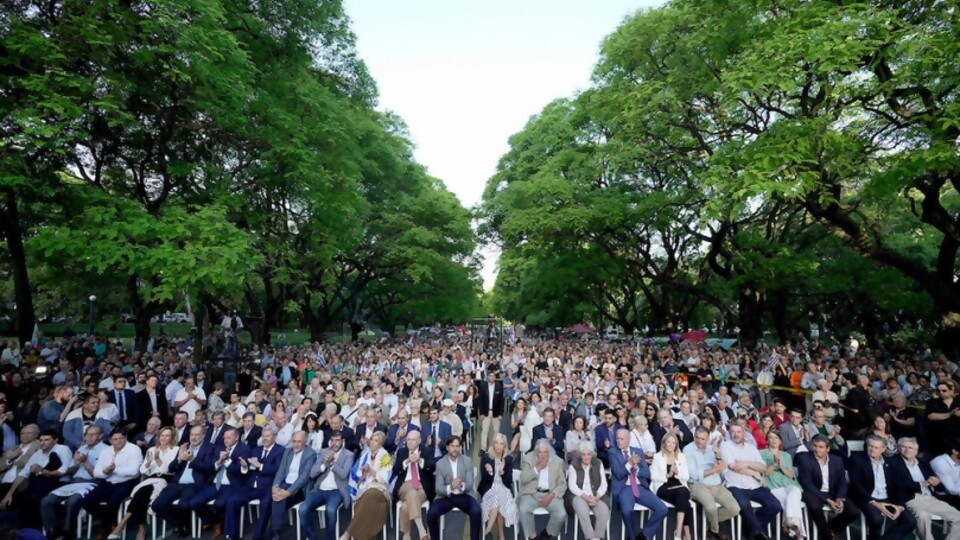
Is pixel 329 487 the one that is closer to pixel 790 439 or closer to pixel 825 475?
pixel 825 475

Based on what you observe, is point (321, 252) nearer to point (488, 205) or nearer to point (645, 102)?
point (645, 102)

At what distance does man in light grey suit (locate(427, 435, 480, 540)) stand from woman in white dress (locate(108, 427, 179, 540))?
3.53 m

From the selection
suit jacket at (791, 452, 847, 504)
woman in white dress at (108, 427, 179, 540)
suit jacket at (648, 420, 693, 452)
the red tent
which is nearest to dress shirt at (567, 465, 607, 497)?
suit jacket at (648, 420, 693, 452)

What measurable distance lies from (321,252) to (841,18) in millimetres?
15698

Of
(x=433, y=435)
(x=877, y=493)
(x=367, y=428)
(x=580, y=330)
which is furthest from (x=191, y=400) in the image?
(x=580, y=330)

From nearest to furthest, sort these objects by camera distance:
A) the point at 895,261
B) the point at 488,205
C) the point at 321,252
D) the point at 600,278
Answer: the point at 895,261 → the point at 321,252 → the point at 600,278 → the point at 488,205

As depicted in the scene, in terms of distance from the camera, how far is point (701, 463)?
666 centimetres

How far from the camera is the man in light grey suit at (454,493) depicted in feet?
20.3

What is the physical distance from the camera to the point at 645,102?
15.9m

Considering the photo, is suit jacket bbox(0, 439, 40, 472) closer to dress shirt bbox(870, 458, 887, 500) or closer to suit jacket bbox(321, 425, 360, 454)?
suit jacket bbox(321, 425, 360, 454)

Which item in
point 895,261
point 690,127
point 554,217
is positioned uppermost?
point 690,127

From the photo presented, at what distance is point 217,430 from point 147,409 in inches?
137

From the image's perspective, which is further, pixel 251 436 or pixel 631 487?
pixel 251 436

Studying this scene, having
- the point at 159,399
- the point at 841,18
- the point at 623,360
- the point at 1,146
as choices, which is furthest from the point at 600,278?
the point at 1,146
